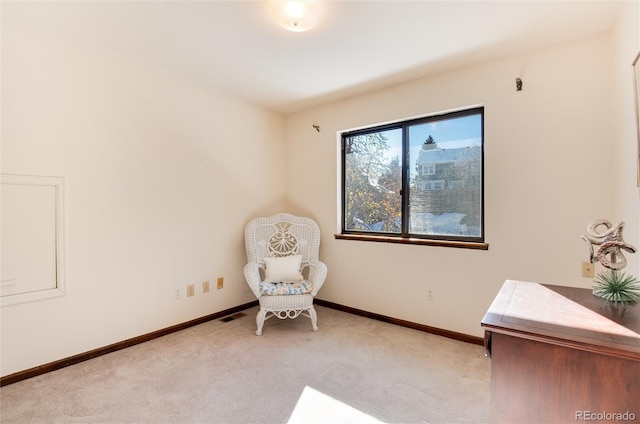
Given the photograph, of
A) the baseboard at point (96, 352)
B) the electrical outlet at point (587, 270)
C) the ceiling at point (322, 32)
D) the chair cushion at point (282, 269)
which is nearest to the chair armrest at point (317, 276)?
the chair cushion at point (282, 269)

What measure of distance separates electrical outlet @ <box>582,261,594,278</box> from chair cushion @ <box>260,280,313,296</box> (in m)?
2.07

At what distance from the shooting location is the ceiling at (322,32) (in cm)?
182

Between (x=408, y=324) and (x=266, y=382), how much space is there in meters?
1.49

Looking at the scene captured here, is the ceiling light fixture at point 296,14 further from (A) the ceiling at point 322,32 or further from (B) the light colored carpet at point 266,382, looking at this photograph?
(B) the light colored carpet at point 266,382

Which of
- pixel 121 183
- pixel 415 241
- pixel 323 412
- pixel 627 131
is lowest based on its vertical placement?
pixel 323 412

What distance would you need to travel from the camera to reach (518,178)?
2363 mm

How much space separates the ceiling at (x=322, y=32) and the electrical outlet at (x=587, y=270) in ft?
5.12

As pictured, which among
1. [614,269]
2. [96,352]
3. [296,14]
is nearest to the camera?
[614,269]

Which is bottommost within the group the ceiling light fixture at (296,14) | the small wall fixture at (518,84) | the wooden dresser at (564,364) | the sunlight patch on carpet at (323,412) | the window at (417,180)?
the sunlight patch on carpet at (323,412)

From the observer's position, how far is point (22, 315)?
2.02 meters

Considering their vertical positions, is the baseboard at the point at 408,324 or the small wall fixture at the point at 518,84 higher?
the small wall fixture at the point at 518,84

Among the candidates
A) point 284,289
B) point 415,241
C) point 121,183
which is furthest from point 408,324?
point 121,183

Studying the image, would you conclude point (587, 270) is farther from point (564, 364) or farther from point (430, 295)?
point (564, 364)

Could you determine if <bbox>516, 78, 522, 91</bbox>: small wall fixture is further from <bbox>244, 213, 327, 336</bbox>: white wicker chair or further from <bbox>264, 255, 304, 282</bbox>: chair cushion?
<bbox>264, 255, 304, 282</bbox>: chair cushion
